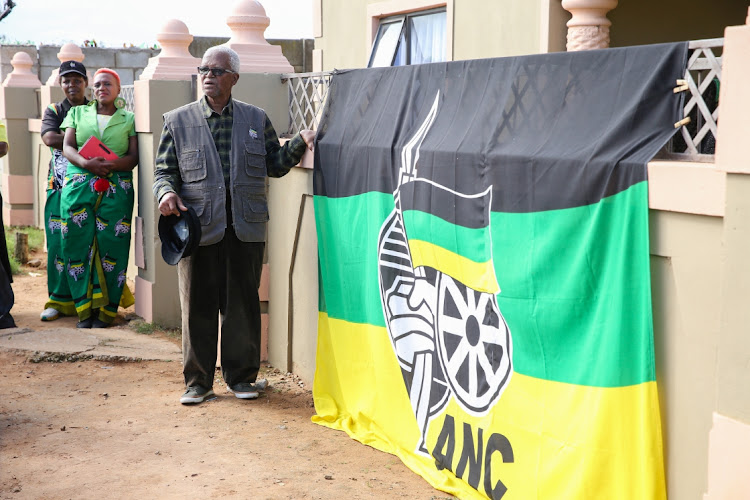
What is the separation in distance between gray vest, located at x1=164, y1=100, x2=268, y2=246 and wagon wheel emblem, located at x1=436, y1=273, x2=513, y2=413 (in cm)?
167

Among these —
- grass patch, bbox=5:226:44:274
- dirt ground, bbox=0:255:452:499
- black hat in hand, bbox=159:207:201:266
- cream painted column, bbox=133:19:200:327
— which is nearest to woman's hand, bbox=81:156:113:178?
cream painted column, bbox=133:19:200:327

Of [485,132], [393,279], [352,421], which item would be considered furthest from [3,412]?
[485,132]

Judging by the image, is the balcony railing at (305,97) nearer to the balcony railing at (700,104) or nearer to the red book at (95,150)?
the red book at (95,150)

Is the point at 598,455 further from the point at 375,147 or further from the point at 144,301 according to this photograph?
the point at 144,301

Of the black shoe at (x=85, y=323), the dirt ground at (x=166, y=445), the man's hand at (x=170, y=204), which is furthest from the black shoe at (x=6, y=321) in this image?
the man's hand at (x=170, y=204)

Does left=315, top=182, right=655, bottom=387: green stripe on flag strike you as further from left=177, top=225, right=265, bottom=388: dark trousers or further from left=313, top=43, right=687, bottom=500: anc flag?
left=177, top=225, right=265, bottom=388: dark trousers

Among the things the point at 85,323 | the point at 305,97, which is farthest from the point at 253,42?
the point at 85,323

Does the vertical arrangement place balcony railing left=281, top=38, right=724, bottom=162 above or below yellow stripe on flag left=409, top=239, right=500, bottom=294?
above

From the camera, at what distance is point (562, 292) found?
3.65 m

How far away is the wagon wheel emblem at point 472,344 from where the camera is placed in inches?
160

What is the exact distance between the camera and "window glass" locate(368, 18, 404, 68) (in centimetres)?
965

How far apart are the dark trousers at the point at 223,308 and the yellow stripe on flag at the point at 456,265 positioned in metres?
1.51

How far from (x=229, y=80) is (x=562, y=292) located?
293 centimetres

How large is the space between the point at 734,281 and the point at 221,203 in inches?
134
